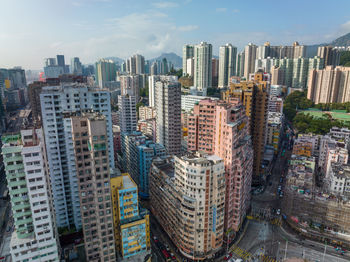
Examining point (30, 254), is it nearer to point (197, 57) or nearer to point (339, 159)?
point (339, 159)

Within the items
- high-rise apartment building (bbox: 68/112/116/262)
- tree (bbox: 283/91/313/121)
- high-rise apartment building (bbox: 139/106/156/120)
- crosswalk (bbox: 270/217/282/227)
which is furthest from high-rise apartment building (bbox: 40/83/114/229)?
tree (bbox: 283/91/313/121)

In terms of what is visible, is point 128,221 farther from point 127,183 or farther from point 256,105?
point 256,105

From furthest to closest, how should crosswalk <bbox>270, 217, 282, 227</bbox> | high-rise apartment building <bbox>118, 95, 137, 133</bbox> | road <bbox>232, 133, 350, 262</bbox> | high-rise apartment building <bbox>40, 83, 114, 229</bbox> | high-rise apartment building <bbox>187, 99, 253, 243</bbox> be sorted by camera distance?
1. high-rise apartment building <bbox>118, 95, 137, 133</bbox>
2. crosswalk <bbox>270, 217, 282, 227</bbox>
3. high-rise apartment building <bbox>187, 99, 253, 243</bbox>
4. high-rise apartment building <bbox>40, 83, 114, 229</bbox>
5. road <bbox>232, 133, 350, 262</bbox>

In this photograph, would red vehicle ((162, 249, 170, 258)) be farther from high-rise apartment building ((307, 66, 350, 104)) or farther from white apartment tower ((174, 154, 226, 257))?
high-rise apartment building ((307, 66, 350, 104))

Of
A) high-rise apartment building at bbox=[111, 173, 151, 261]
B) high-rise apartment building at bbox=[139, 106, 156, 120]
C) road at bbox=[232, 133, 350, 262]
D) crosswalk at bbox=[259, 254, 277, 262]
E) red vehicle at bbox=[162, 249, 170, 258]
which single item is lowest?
red vehicle at bbox=[162, 249, 170, 258]

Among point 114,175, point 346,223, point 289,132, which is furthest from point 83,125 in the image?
point 289,132
